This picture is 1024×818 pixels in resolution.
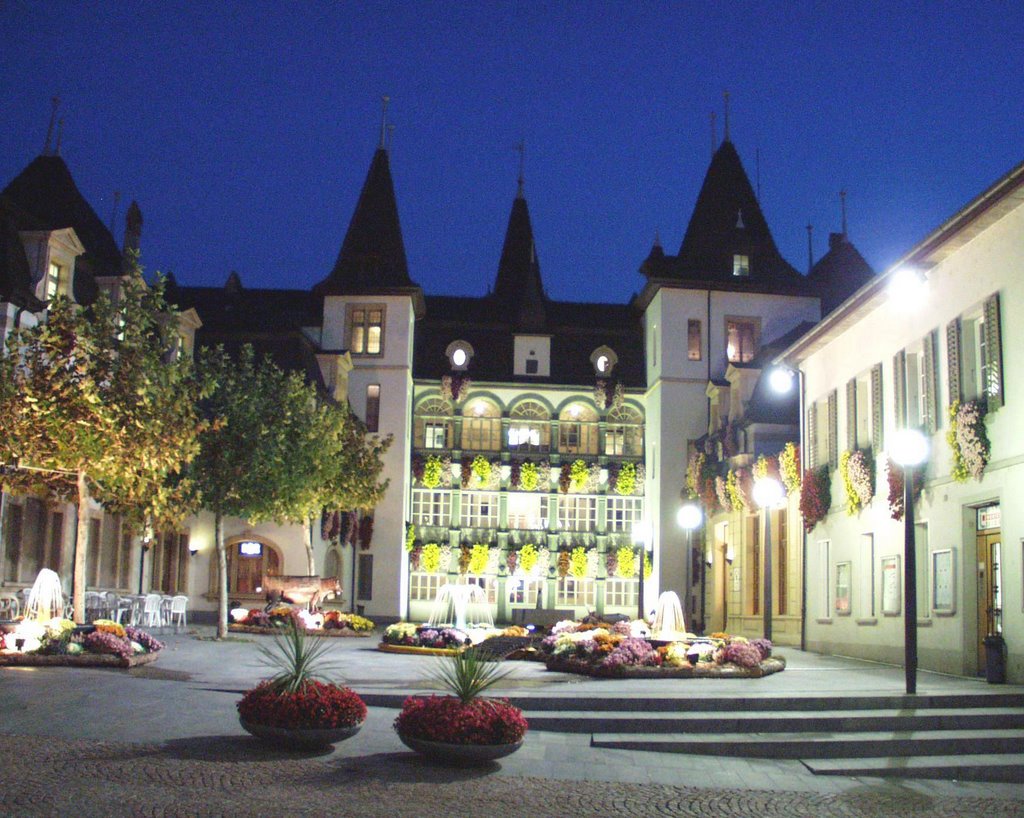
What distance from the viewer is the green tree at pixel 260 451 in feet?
97.1

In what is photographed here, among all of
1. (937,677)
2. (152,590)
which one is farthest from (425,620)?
(937,677)

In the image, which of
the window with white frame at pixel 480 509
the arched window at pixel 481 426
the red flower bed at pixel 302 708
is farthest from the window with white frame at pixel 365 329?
the red flower bed at pixel 302 708

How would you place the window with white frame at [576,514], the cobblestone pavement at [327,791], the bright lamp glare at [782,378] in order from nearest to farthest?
the cobblestone pavement at [327,791]
the bright lamp glare at [782,378]
the window with white frame at [576,514]

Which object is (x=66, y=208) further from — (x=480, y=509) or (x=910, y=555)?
(x=910, y=555)

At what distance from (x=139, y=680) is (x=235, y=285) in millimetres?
41943

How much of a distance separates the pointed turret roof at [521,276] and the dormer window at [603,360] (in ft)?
9.19

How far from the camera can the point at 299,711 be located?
12.5 m

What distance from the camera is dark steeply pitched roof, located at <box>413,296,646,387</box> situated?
54.7 meters

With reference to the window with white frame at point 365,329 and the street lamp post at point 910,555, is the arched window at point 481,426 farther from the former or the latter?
the street lamp post at point 910,555

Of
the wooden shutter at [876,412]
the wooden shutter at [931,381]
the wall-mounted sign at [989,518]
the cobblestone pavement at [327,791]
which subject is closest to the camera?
the cobblestone pavement at [327,791]

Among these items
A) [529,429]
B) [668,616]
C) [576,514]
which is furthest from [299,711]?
[529,429]

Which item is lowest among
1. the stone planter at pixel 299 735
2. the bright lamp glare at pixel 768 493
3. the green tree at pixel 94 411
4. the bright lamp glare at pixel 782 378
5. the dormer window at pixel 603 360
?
the stone planter at pixel 299 735

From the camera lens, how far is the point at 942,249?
2148 centimetres

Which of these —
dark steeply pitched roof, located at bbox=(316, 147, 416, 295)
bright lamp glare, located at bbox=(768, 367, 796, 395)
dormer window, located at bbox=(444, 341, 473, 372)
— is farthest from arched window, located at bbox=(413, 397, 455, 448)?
bright lamp glare, located at bbox=(768, 367, 796, 395)
